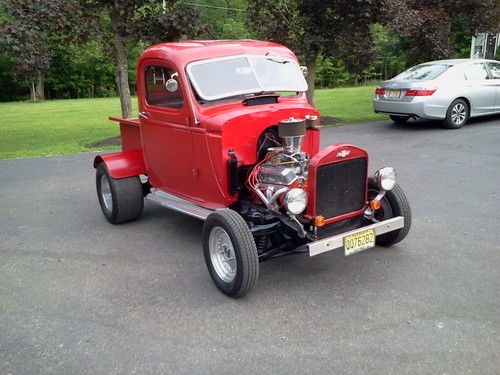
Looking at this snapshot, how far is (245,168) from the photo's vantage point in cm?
463

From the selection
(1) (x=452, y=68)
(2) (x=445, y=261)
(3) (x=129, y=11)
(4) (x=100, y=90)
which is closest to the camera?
(2) (x=445, y=261)

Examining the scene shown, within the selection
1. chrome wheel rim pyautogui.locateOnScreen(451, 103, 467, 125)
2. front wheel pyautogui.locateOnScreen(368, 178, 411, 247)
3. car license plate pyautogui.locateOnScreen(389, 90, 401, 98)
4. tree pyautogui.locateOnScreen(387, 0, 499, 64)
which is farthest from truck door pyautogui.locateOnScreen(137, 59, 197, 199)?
chrome wheel rim pyautogui.locateOnScreen(451, 103, 467, 125)

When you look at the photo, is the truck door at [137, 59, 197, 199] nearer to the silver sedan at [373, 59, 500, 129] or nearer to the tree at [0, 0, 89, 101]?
the tree at [0, 0, 89, 101]

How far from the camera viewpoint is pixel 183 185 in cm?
523

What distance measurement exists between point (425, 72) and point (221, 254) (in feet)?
31.1

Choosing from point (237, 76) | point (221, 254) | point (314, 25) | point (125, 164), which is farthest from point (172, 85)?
point (314, 25)

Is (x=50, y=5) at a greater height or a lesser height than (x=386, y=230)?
greater

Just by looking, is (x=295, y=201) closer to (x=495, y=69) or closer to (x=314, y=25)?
(x=314, y=25)

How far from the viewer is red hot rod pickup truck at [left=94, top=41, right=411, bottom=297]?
403cm

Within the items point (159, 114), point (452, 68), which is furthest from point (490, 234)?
Answer: point (452, 68)

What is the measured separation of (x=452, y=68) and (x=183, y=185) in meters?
8.99

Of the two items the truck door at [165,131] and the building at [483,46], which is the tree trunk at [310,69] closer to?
the truck door at [165,131]

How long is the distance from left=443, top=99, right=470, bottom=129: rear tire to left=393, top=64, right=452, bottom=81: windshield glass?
807mm

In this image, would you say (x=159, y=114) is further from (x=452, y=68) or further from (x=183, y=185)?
(x=452, y=68)
